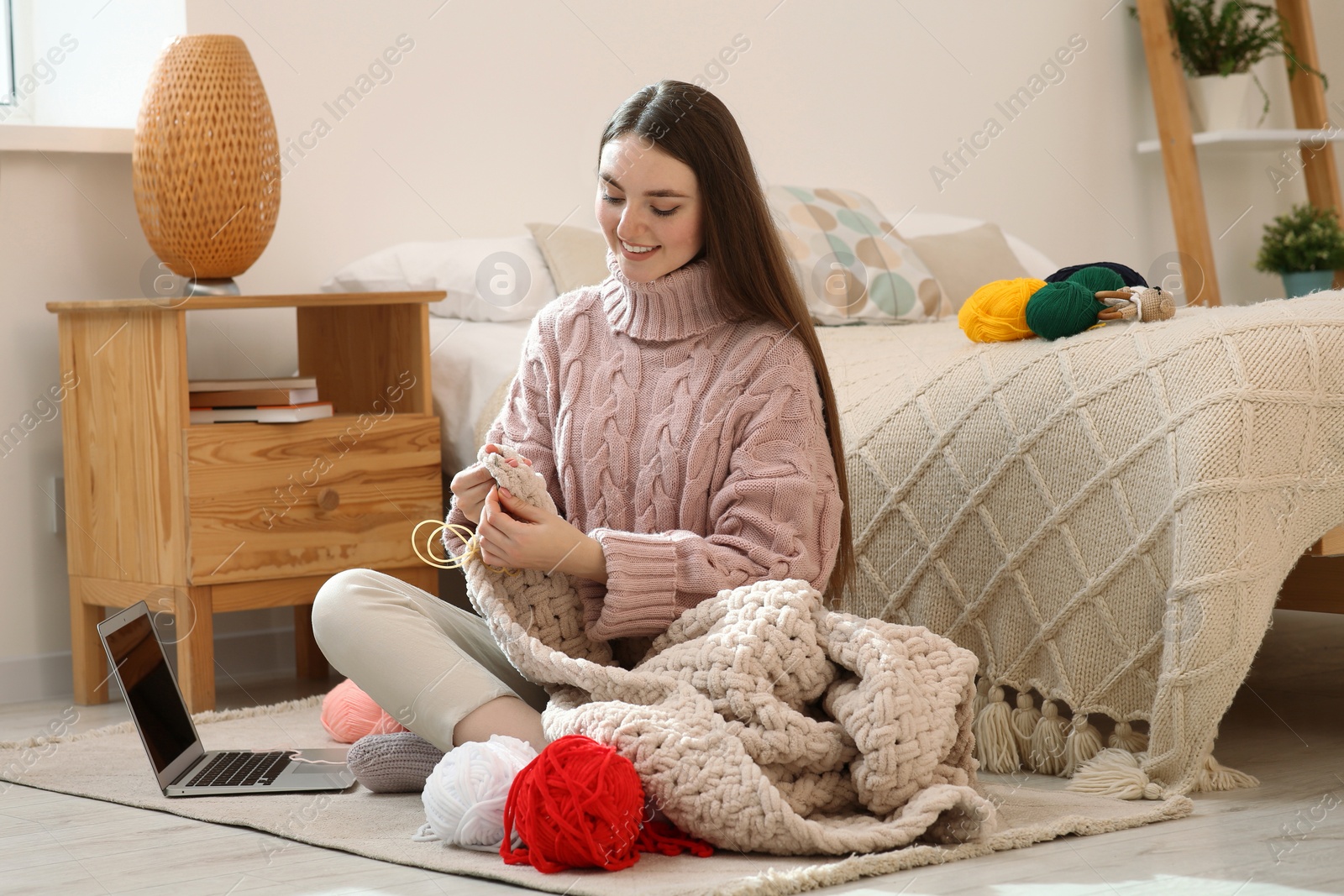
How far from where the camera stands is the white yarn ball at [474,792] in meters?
1.25

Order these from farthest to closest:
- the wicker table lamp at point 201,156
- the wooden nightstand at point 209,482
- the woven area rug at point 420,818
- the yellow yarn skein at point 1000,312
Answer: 1. the wicker table lamp at point 201,156
2. the wooden nightstand at point 209,482
3. the yellow yarn skein at point 1000,312
4. the woven area rug at point 420,818

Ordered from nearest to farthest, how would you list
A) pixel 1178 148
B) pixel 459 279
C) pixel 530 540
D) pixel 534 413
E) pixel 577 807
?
pixel 577 807, pixel 530 540, pixel 534 413, pixel 459 279, pixel 1178 148

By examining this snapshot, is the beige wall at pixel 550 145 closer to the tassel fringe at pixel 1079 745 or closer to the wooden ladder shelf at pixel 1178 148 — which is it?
the wooden ladder shelf at pixel 1178 148

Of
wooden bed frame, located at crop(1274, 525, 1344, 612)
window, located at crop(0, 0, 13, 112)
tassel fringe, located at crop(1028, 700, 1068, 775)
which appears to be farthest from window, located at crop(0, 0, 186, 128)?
wooden bed frame, located at crop(1274, 525, 1344, 612)

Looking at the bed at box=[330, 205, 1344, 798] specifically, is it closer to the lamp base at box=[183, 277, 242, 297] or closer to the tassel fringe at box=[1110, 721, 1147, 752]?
the tassel fringe at box=[1110, 721, 1147, 752]

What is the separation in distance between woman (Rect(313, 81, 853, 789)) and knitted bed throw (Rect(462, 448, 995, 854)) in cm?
5

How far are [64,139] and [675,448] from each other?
4.24 ft

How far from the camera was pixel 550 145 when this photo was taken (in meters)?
2.75

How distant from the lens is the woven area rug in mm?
1162

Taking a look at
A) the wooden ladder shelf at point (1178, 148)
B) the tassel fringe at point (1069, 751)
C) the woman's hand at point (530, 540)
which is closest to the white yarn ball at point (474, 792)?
the woman's hand at point (530, 540)

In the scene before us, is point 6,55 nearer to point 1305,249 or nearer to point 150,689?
point 150,689

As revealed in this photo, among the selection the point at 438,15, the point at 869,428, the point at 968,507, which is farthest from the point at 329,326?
the point at 968,507

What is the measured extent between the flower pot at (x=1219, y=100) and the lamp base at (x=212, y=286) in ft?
8.24

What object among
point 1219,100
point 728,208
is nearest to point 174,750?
point 728,208
